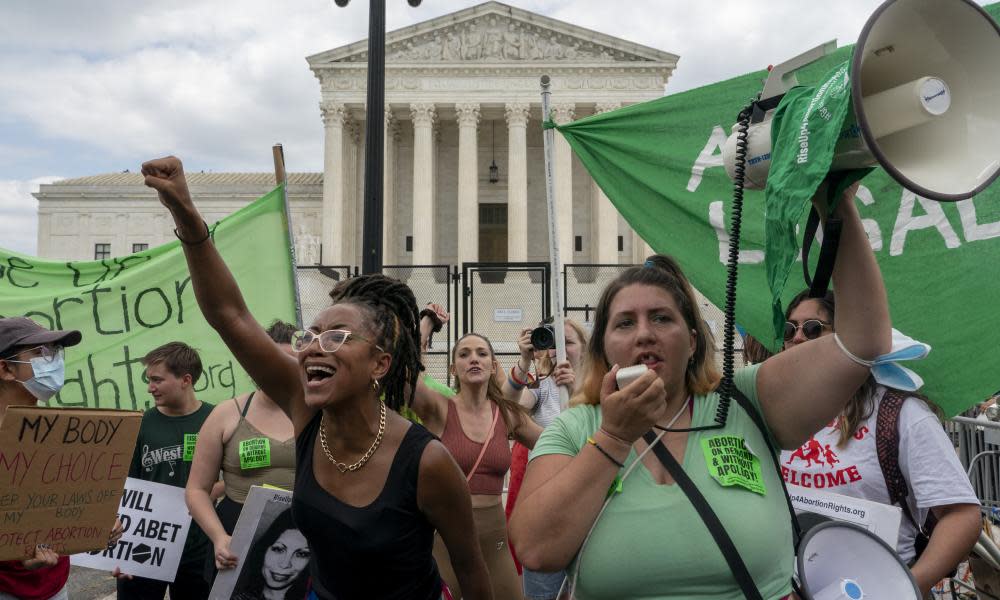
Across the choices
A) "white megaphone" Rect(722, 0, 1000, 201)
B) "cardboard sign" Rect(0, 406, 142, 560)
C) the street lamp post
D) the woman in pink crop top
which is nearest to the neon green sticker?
"cardboard sign" Rect(0, 406, 142, 560)

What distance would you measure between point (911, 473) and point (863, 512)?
23cm

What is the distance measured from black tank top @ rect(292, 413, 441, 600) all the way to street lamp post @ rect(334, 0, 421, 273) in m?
3.16

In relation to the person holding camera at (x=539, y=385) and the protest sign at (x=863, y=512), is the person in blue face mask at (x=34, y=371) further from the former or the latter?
the protest sign at (x=863, y=512)

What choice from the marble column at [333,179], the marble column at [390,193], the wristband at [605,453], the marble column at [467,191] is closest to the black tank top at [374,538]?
the wristband at [605,453]

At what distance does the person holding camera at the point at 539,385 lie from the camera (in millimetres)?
4051

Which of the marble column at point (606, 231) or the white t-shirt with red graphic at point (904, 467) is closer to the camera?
the white t-shirt with red graphic at point (904, 467)

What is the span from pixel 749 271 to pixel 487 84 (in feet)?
124

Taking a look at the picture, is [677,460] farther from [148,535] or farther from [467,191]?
[467,191]

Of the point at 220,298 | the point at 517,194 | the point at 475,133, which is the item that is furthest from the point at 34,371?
the point at 475,133

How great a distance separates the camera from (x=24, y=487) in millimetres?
2889

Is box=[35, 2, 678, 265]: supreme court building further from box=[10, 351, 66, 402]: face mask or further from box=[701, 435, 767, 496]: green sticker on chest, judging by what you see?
box=[701, 435, 767, 496]: green sticker on chest

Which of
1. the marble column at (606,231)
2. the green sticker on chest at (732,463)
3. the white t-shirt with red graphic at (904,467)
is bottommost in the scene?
the white t-shirt with red graphic at (904,467)

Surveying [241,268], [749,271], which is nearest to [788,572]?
[749,271]

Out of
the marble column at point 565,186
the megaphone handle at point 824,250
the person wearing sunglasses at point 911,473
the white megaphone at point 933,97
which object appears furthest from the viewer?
the marble column at point 565,186
